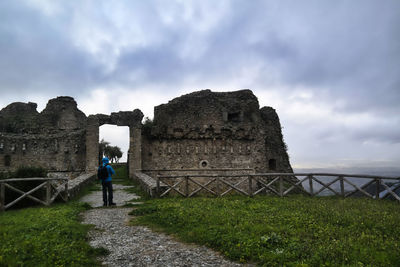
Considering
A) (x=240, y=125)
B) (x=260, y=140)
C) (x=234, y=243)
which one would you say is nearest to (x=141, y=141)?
(x=240, y=125)

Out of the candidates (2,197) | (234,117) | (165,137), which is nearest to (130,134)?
(165,137)

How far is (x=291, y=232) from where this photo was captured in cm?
564

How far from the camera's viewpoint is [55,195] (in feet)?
32.8

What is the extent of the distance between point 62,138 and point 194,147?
11727mm

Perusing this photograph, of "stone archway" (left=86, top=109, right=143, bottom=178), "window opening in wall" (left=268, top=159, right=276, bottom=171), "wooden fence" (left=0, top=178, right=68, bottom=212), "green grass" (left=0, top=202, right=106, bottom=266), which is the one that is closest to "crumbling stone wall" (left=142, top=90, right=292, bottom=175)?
"window opening in wall" (left=268, top=159, right=276, bottom=171)

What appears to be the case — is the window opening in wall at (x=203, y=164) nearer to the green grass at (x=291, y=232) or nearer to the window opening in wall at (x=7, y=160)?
the green grass at (x=291, y=232)

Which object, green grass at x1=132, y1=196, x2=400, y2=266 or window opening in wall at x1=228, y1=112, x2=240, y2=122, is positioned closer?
green grass at x1=132, y1=196, x2=400, y2=266

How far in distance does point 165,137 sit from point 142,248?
19.8 m

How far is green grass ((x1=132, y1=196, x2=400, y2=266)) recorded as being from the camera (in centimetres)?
427

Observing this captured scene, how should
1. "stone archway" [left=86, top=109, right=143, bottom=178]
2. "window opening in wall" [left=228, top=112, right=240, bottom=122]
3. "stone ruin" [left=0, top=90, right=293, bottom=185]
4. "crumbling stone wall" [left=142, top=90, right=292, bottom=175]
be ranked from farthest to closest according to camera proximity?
"window opening in wall" [left=228, top=112, right=240, bottom=122] < "crumbling stone wall" [left=142, top=90, right=292, bottom=175] < "stone ruin" [left=0, top=90, right=293, bottom=185] < "stone archway" [left=86, top=109, right=143, bottom=178]

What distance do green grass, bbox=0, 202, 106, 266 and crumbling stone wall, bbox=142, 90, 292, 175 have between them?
17.2 m

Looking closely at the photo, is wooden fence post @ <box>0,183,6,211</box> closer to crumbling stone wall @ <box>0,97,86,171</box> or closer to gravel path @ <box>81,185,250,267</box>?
gravel path @ <box>81,185,250,267</box>

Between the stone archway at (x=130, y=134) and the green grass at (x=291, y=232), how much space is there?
14278 mm

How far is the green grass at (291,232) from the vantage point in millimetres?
4266
